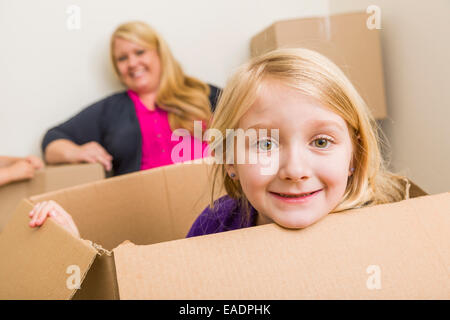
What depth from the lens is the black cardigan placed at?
4.50ft

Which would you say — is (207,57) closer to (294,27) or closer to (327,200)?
(294,27)

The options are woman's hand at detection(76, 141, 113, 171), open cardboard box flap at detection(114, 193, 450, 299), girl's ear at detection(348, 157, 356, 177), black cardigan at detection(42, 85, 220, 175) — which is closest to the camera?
open cardboard box flap at detection(114, 193, 450, 299)

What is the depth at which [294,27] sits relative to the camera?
49.9 inches

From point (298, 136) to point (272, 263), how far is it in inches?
6.8

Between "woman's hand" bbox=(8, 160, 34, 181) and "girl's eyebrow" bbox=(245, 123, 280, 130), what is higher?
"woman's hand" bbox=(8, 160, 34, 181)

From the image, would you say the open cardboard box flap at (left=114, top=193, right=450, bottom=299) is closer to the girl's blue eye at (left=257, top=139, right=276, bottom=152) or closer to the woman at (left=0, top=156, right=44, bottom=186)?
the girl's blue eye at (left=257, top=139, right=276, bottom=152)

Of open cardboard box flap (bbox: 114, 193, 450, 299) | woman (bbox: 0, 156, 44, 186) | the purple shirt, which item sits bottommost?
open cardboard box flap (bbox: 114, 193, 450, 299)

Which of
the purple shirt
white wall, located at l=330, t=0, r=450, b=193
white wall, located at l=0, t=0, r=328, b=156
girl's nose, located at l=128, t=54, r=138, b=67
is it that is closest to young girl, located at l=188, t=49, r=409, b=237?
the purple shirt

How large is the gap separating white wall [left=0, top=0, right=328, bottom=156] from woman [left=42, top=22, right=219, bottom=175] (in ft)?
0.38

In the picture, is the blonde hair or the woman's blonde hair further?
the woman's blonde hair

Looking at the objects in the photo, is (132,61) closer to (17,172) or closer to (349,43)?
(17,172)

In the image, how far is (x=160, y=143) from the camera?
1381mm

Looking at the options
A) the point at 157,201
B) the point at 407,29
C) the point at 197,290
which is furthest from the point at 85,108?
the point at 197,290

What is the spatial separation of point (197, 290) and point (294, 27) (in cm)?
103
